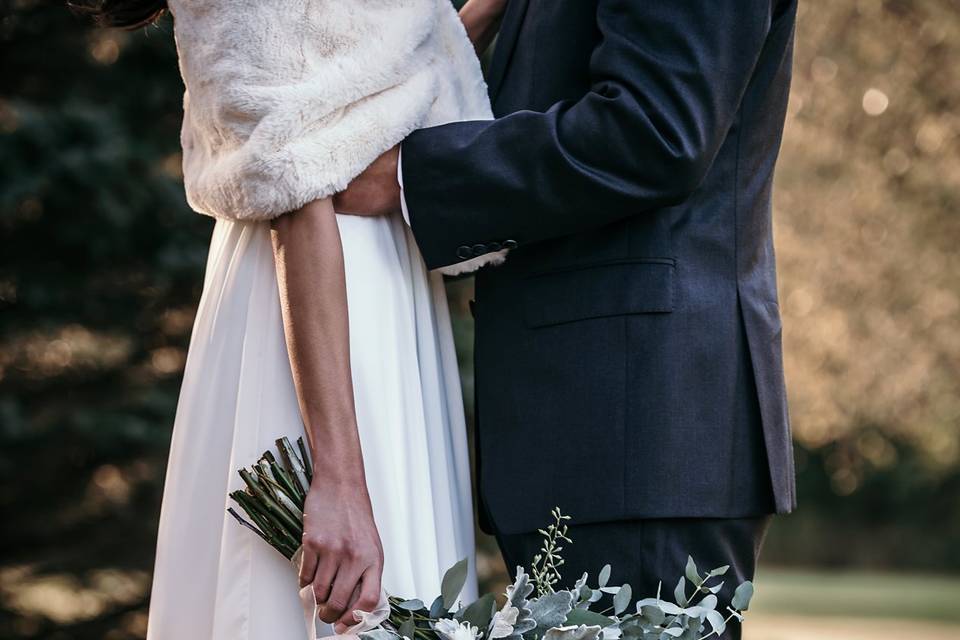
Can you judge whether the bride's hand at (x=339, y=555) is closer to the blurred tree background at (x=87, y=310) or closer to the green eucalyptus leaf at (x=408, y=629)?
the green eucalyptus leaf at (x=408, y=629)

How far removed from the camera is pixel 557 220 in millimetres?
1856

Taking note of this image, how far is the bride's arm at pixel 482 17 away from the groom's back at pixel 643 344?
40 centimetres

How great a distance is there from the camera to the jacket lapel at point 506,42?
208 cm

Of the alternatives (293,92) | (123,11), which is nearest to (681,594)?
(293,92)

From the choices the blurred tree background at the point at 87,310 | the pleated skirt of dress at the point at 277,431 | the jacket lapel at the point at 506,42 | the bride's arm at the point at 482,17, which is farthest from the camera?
the blurred tree background at the point at 87,310

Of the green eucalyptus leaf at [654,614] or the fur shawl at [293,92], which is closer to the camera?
the green eucalyptus leaf at [654,614]

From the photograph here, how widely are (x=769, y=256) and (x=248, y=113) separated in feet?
3.03

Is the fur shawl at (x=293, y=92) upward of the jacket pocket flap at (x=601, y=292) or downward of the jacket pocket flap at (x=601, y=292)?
upward

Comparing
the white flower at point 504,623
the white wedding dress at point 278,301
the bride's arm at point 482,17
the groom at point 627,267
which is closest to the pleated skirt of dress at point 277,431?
the white wedding dress at point 278,301

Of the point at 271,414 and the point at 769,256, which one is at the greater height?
the point at 769,256

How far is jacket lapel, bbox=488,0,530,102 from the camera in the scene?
2.08 m

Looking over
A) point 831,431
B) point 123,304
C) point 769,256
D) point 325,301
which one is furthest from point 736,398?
point 831,431

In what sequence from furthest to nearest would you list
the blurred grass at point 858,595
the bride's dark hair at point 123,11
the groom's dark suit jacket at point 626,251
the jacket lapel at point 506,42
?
the blurred grass at point 858,595 → the bride's dark hair at point 123,11 → the jacket lapel at point 506,42 → the groom's dark suit jacket at point 626,251

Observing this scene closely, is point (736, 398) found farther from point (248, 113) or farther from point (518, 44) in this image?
point (248, 113)
